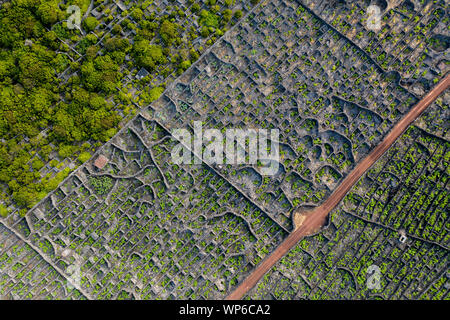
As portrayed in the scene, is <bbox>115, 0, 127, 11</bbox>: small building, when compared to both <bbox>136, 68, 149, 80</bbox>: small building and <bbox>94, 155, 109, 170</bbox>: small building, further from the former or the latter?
<bbox>94, 155, 109, 170</bbox>: small building

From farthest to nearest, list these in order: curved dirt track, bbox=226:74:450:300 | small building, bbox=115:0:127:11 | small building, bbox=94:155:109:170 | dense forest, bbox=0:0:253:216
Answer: curved dirt track, bbox=226:74:450:300 < small building, bbox=115:0:127:11 < small building, bbox=94:155:109:170 < dense forest, bbox=0:0:253:216

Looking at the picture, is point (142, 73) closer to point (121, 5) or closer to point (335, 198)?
point (121, 5)

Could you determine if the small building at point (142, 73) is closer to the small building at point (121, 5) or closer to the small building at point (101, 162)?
the small building at point (121, 5)

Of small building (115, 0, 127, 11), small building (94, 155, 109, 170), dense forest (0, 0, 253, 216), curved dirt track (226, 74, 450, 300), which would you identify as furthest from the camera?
curved dirt track (226, 74, 450, 300)

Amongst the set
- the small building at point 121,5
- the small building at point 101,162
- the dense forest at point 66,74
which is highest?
the small building at point 121,5

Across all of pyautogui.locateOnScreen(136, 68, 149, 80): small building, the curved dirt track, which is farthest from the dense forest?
the curved dirt track

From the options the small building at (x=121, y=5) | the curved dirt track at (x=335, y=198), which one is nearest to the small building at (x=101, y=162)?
the small building at (x=121, y=5)

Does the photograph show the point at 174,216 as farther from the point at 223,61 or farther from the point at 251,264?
the point at 223,61
